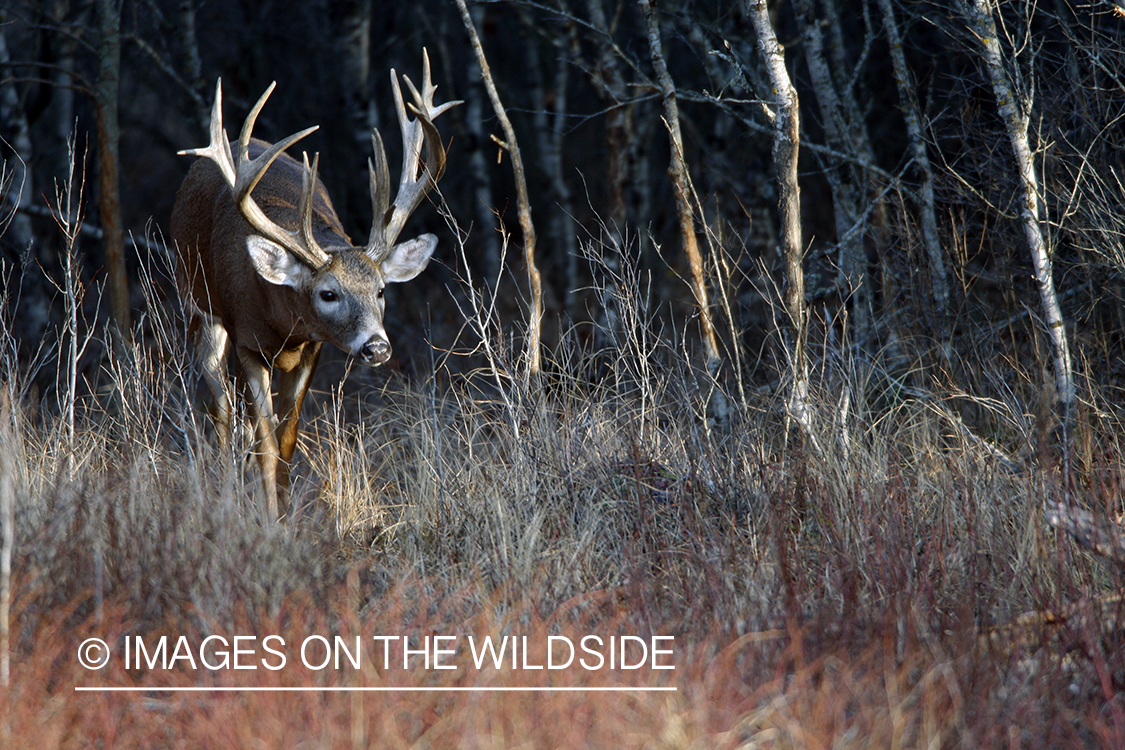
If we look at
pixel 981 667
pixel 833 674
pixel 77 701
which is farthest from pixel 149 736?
pixel 981 667

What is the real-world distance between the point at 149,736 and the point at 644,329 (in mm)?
2868

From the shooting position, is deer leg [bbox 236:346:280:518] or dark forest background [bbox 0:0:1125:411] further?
dark forest background [bbox 0:0:1125:411]

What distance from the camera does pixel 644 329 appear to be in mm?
4922

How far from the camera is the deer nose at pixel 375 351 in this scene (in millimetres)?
5133

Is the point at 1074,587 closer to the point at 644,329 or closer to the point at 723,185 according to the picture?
the point at 644,329

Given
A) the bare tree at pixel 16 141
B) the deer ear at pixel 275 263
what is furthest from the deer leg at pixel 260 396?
the bare tree at pixel 16 141

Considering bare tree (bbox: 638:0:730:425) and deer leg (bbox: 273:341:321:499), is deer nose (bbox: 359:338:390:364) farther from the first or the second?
bare tree (bbox: 638:0:730:425)

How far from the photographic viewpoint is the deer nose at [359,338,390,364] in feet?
16.8

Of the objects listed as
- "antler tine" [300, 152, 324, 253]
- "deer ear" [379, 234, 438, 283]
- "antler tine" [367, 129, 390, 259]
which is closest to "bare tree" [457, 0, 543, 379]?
"deer ear" [379, 234, 438, 283]

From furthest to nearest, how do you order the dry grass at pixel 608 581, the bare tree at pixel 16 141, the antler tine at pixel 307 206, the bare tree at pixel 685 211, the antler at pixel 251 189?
the bare tree at pixel 16 141 → the bare tree at pixel 685 211 → the antler at pixel 251 189 → the antler tine at pixel 307 206 → the dry grass at pixel 608 581

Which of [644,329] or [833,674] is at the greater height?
[644,329]

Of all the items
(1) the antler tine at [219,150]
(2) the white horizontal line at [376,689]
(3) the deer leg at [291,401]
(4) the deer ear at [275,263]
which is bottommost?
(2) the white horizontal line at [376,689]

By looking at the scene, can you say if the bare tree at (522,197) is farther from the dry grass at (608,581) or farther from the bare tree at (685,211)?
the bare tree at (685,211)

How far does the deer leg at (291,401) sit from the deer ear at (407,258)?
67 centimetres
